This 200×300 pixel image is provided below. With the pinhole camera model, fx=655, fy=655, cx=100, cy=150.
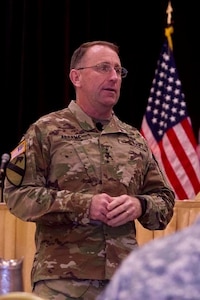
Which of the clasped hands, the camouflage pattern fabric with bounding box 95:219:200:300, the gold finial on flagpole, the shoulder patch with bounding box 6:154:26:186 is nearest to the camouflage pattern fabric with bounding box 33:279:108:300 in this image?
the clasped hands

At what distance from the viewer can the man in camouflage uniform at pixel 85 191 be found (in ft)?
6.81

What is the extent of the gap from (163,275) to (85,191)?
5.25 ft

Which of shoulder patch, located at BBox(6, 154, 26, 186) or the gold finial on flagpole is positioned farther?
the gold finial on flagpole

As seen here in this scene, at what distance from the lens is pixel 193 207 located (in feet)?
10.6

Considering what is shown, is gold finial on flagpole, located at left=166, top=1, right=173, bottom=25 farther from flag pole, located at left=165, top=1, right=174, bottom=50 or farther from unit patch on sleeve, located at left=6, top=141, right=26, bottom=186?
unit patch on sleeve, located at left=6, top=141, right=26, bottom=186

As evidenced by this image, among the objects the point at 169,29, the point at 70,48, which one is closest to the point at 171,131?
the point at 169,29

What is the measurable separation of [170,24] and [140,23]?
0.97ft

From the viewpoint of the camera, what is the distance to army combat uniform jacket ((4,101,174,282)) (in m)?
2.09

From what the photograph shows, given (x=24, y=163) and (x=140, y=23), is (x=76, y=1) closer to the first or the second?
(x=140, y=23)

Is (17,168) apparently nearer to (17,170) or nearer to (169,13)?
(17,170)

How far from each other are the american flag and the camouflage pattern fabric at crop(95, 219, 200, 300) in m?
4.10

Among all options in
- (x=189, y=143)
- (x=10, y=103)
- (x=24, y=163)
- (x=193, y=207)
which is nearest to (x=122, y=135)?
(x=24, y=163)

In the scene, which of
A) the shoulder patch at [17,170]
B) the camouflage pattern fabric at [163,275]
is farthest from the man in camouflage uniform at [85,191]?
the camouflage pattern fabric at [163,275]

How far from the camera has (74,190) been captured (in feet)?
7.03
